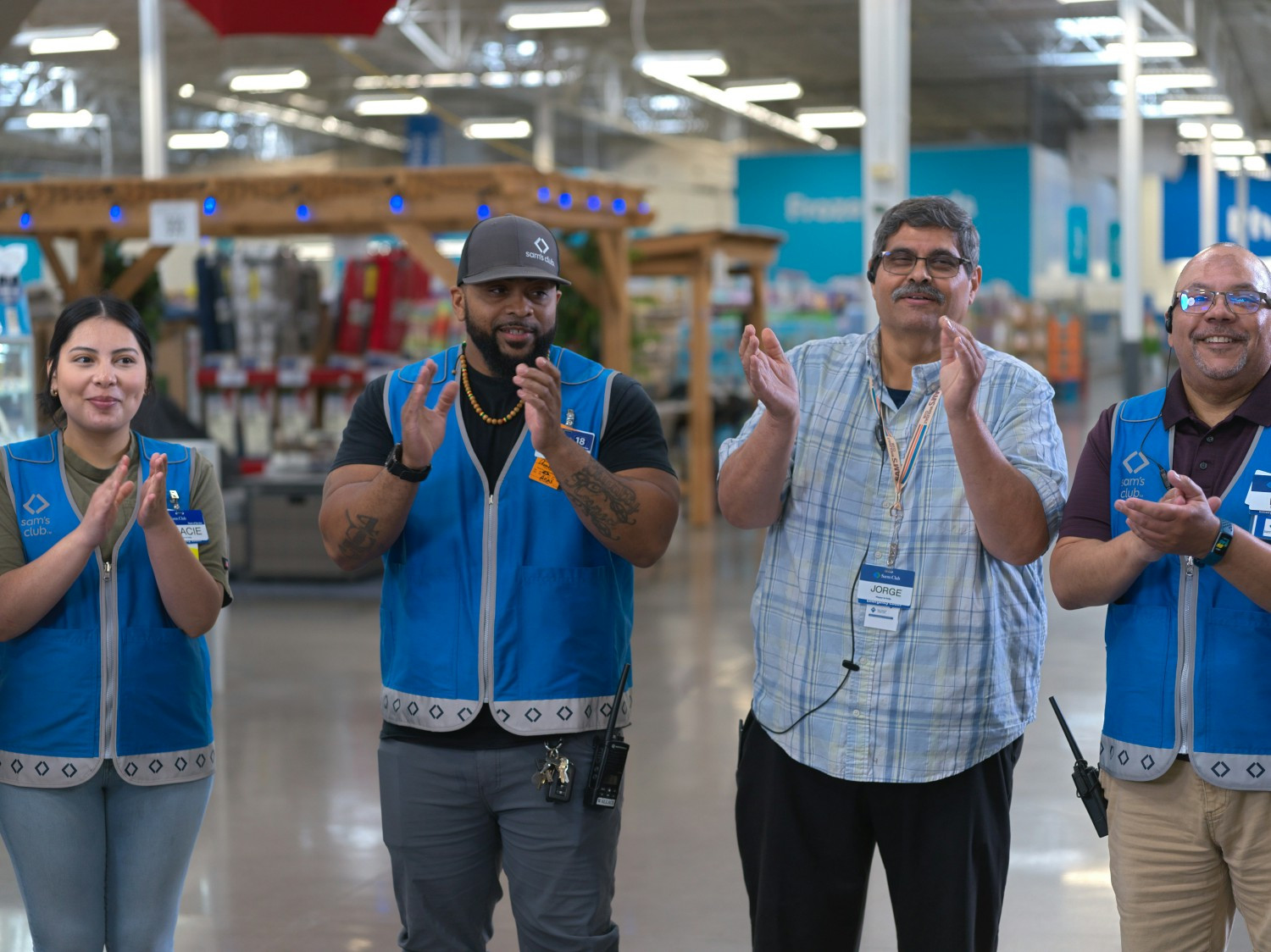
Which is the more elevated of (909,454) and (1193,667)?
(909,454)

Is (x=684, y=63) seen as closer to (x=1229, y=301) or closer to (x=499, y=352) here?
(x=499, y=352)

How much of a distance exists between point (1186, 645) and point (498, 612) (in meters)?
1.10

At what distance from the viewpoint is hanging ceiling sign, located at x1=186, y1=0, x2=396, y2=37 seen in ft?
17.3

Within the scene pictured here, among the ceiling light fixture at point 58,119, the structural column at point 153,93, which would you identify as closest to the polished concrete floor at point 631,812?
the structural column at point 153,93

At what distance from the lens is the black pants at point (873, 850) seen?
7.64 feet

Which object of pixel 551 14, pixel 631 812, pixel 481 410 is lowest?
pixel 631 812

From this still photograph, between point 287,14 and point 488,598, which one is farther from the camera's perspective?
point 287,14

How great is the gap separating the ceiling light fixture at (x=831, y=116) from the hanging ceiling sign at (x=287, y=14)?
836 inches

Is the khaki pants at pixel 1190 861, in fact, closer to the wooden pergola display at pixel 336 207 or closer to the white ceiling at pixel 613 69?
the wooden pergola display at pixel 336 207

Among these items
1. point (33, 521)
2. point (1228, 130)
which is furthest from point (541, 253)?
point (1228, 130)

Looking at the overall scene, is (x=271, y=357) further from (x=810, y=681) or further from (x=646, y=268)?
(x=810, y=681)

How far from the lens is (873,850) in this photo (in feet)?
7.78

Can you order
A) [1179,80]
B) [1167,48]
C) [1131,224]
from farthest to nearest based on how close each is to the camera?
[1179,80] → [1167,48] → [1131,224]

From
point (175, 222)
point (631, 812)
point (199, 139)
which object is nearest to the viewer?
point (631, 812)
